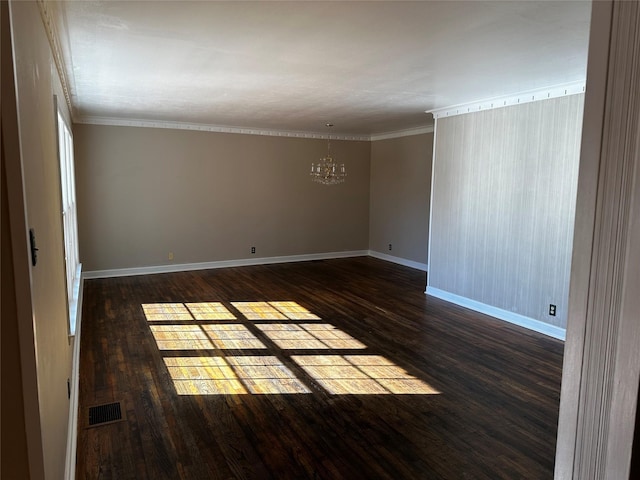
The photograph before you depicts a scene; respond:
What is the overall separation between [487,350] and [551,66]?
8.71ft

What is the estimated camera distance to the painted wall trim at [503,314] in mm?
4680

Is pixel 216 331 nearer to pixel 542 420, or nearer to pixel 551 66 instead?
pixel 542 420

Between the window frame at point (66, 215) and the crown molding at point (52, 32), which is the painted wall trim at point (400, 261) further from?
the crown molding at point (52, 32)

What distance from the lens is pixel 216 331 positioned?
464 cm

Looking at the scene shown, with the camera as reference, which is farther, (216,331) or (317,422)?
(216,331)

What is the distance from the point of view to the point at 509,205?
512 cm

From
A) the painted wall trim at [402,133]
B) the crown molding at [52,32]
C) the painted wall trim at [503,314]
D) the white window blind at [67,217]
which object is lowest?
the painted wall trim at [503,314]

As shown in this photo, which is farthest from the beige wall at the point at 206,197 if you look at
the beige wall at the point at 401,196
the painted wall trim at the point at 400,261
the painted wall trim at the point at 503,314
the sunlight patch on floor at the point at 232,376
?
the sunlight patch on floor at the point at 232,376

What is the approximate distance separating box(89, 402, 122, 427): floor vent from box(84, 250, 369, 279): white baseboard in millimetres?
4460

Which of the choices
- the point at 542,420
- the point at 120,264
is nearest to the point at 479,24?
the point at 542,420

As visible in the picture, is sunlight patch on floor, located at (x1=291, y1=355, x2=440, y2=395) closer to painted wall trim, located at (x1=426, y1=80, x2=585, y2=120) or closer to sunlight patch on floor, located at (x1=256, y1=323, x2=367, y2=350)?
sunlight patch on floor, located at (x1=256, y1=323, x2=367, y2=350)

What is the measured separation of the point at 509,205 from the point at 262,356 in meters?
3.36

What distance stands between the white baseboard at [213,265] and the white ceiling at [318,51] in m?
2.80

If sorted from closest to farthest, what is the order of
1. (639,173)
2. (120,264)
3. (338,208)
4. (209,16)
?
(639,173) < (209,16) < (120,264) < (338,208)
